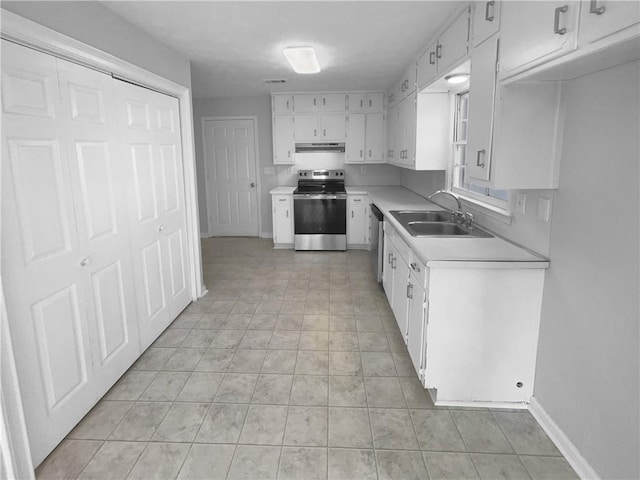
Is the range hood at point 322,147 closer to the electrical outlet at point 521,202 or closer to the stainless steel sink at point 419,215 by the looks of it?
the stainless steel sink at point 419,215

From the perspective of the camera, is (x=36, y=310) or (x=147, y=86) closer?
(x=36, y=310)

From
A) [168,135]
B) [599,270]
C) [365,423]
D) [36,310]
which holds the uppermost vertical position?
[168,135]

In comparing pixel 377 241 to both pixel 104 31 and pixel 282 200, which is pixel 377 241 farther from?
pixel 104 31

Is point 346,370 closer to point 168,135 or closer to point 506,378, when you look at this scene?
point 506,378

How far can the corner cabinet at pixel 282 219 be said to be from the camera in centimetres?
593

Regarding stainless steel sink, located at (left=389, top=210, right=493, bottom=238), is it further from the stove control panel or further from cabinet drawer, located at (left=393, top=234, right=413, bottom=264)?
the stove control panel

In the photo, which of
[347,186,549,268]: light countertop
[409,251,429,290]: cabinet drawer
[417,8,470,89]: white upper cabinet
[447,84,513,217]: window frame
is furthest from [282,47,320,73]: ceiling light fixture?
[409,251,429,290]: cabinet drawer

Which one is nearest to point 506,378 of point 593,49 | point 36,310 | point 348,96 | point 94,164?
point 593,49

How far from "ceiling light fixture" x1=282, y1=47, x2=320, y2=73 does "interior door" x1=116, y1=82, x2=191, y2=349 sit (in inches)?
42.1

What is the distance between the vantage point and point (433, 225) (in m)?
3.33

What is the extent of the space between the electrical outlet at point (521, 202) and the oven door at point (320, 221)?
3.52 m

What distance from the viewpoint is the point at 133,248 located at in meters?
2.76

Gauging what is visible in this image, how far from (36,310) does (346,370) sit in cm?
179

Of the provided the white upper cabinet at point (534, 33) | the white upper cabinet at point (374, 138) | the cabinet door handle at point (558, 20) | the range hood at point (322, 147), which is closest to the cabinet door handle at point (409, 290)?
the white upper cabinet at point (534, 33)
